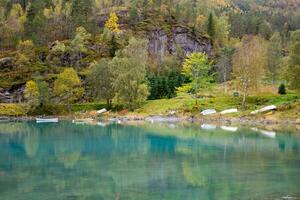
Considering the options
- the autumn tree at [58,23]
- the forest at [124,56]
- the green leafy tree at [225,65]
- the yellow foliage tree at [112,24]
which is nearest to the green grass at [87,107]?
the forest at [124,56]

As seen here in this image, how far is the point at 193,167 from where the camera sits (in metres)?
37.4

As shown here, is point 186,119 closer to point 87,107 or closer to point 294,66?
point 294,66

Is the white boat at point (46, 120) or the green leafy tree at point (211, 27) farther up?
the green leafy tree at point (211, 27)

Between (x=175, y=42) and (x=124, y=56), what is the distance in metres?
50.7

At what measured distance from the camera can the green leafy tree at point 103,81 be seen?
110 metres

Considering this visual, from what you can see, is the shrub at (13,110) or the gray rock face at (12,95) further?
the gray rock face at (12,95)

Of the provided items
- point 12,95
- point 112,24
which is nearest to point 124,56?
point 12,95

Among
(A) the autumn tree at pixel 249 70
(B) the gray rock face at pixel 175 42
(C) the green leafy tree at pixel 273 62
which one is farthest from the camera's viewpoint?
(B) the gray rock face at pixel 175 42

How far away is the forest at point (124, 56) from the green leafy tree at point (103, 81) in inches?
9.5

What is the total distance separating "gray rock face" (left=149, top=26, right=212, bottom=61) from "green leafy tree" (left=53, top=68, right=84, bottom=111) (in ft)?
154

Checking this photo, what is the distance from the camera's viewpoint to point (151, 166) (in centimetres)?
3769

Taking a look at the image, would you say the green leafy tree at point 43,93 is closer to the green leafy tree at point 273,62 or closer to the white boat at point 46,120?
the white boat at point 46,120

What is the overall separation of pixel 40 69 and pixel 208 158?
9447 centimetres

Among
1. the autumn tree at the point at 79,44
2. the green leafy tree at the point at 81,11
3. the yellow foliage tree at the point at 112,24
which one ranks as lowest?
the autumn tree at the point at 79,44
